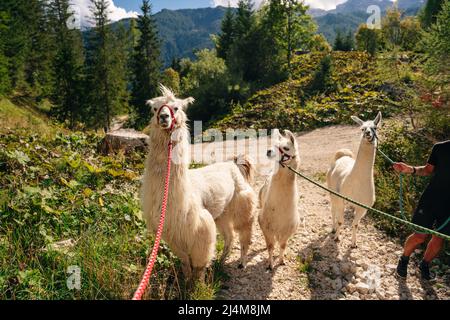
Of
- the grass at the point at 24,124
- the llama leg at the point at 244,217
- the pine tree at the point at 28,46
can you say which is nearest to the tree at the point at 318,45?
the pine tree at the point at 28,46

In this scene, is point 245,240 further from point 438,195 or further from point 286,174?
point 438,195

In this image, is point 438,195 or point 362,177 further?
point 362,177

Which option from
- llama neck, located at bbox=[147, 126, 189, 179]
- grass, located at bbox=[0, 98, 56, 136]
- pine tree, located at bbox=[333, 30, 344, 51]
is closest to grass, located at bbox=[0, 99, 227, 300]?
llama neck, located at bbox=[147, 126, 189, 179]

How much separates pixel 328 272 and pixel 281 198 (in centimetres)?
136

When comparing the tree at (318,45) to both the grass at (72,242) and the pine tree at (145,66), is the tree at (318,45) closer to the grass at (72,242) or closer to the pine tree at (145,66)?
the pine tree at (145,66)

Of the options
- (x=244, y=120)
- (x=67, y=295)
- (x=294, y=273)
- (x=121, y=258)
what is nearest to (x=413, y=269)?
(x=294, y=273)

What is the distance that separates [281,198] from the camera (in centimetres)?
431

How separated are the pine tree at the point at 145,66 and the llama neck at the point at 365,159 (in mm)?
23709

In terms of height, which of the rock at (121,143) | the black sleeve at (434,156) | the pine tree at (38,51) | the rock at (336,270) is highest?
the pine tree at (38,51)

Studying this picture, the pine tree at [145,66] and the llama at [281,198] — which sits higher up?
the pine tree at [145,66]

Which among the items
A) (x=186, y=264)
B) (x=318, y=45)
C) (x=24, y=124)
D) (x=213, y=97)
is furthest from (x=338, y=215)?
(x=318, y=45)

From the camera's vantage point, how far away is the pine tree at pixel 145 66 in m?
27.7

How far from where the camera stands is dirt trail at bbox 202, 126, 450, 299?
4.11 meters

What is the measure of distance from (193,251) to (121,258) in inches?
34.1
